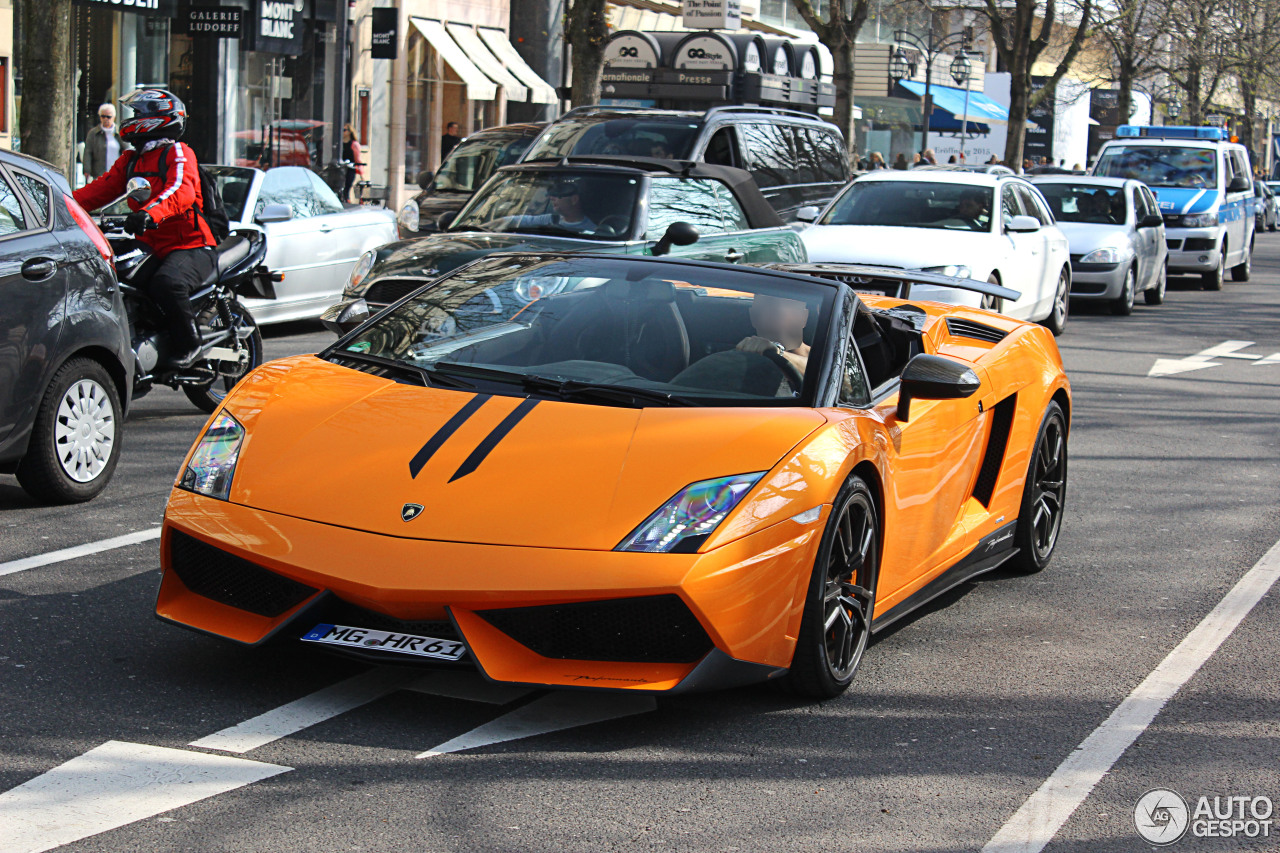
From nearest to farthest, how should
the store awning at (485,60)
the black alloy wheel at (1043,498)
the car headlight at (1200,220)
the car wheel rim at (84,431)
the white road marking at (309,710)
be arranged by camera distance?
the white road marking at (309,710) < the black alloy wheel at (1043,498) < the car wheel rim at (84,431) < the car headlight at (1200,220) < the store awning at (485,60)

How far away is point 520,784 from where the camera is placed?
4.03 m

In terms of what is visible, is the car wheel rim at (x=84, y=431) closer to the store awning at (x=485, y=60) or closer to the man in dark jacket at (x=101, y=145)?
the man in dark jacket at (x=101, y=145)

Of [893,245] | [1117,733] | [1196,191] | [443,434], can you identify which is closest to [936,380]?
[1117,733]

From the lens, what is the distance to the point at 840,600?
4.88m

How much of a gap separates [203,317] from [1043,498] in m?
5.19

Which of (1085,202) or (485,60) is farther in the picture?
(485,60)

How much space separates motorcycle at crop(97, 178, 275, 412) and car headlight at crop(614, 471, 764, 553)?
493 centimetres

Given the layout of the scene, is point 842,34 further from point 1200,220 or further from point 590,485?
point 590,485

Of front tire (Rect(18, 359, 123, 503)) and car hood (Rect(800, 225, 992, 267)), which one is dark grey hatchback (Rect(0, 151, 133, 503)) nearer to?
front tire (Rect(18, 359, 123, 503))

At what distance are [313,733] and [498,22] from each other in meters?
34.6

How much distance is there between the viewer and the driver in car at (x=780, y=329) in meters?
5.25

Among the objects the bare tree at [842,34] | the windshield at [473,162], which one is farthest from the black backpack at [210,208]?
the bare tree at [842,34]

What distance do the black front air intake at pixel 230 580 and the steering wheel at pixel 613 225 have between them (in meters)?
7.59

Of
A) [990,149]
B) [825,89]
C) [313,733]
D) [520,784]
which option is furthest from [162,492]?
[990,149]
